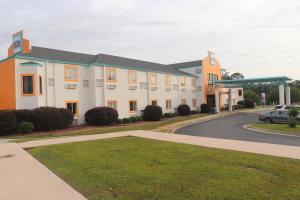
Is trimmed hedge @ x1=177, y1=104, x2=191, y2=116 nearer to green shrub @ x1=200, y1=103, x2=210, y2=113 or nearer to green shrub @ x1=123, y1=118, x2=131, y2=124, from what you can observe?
green shrub @ x1=200, y1=103, x2=210, y2=113

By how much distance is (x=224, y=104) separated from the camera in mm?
48750

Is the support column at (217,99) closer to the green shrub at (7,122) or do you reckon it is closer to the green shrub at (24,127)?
the green shrub at (24,127)

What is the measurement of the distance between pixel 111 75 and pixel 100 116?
5485mm

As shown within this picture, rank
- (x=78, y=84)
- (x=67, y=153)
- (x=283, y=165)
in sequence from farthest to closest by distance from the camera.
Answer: (x=78, y=84), (x=67, y=153), (x=283, y=165)

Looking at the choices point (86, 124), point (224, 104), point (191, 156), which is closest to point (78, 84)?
point (86, 124)

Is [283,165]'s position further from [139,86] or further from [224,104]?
[224,104]

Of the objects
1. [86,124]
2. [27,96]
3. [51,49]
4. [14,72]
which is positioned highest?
[51,49]

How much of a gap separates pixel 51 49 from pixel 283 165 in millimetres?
26060

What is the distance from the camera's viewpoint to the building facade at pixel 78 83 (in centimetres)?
2241

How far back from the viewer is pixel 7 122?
63.9 ft

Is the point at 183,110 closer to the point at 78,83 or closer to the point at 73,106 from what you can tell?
the point at 78,83

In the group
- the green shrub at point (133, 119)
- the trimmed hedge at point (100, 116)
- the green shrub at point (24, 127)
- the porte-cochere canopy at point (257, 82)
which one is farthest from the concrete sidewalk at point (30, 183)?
the porte-cochere canopy at point (257, 82)

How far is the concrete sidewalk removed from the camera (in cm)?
572

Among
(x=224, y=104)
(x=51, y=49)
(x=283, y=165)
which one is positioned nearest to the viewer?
(x=283, y=165)
